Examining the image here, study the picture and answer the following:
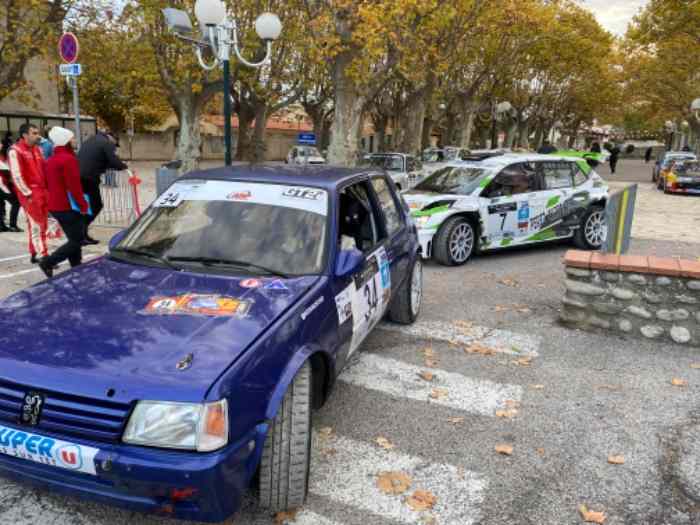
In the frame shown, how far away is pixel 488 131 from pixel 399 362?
55.1 metres

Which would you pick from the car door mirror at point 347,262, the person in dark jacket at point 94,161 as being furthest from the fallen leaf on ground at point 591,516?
the person in dark jacket at point 94,161

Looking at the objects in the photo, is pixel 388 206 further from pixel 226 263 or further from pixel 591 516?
pixel 591 516

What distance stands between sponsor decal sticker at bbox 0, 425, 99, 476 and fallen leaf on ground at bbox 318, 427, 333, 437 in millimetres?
1674

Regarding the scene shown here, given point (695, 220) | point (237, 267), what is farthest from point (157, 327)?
point (695, 220)

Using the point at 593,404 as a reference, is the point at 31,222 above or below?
above

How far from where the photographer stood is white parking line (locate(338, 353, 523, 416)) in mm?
4199

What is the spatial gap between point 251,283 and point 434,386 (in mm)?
1930

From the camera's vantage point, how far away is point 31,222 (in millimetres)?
7938

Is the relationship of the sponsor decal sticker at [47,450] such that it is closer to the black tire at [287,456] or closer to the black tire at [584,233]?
the black tire at [287,456]

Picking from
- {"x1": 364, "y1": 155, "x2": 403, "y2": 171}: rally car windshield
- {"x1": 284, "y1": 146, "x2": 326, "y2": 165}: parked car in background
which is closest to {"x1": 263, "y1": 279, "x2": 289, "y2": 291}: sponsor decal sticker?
{"x1": 364, "y1": 155, "x2": 403, "y2": 171}: rally car windshield

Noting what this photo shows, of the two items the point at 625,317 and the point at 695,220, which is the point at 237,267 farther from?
the point at 695,220

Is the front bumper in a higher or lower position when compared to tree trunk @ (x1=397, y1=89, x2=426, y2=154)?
lower

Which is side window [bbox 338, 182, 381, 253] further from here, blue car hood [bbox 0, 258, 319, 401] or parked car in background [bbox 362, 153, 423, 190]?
parked car in background [bbox 362, 153, 423, 190]

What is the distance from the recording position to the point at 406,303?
5668mm
